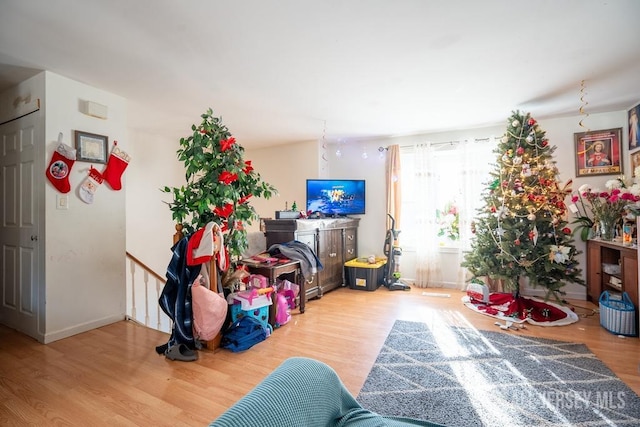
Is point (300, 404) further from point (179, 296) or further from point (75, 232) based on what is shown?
point (75, 232)

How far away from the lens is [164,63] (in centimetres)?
242

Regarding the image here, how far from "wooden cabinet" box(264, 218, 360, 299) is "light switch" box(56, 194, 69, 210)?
6.55ft

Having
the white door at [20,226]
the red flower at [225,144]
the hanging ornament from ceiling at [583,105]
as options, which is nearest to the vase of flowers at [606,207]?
the hanging ornament from ceiling at [583,105]

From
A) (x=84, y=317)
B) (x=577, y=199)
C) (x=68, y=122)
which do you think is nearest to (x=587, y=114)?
(x=577, y=199)

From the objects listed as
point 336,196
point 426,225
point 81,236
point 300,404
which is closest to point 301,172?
point 336,196

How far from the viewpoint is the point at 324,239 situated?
414 centimetres

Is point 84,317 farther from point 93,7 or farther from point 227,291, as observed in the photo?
point 93,7

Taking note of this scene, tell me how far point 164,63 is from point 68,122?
1.17 m

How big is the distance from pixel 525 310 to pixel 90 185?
4705 mm

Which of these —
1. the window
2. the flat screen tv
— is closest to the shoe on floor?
the flat screen tv

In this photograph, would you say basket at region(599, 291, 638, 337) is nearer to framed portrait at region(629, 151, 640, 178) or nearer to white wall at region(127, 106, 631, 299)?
white wall at region(127, 106, 631, 299)

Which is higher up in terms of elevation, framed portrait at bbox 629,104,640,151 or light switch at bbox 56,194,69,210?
framed portrait at bbox 629,104,640,151

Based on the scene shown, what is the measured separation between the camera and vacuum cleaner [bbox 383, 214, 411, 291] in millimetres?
4395

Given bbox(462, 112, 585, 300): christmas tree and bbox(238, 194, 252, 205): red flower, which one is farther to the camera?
bbox(462, 112, 585, 300): christmas tree
